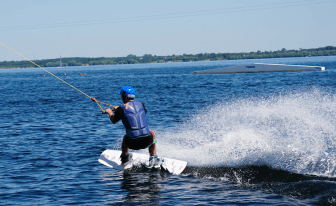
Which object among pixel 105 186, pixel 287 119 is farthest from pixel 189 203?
pixel 287 119

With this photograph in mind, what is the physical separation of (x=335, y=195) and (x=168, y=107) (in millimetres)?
21654

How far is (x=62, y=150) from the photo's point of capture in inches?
589

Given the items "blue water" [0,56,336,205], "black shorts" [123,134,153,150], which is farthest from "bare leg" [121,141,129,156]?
"blue water" [0,56,336,205]

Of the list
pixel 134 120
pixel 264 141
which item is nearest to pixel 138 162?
pixel 134 120

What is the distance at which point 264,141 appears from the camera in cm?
1235

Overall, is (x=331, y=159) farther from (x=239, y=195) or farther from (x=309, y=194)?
(x=239, y=195)

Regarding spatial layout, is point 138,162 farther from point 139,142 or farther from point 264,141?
point 264,141

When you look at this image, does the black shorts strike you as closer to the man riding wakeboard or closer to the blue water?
the man riding wakeboard

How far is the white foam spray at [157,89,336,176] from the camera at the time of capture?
1061 centimetres

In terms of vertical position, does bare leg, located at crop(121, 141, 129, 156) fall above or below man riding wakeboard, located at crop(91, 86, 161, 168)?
below

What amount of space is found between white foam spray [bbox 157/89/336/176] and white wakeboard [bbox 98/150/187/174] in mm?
684

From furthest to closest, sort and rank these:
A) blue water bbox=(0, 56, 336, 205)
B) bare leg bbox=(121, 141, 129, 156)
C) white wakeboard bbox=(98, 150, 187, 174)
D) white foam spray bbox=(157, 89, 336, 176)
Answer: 1. white wakeboard bbox=(98, 150, 187, 174)
2. bare leg bbox=(121, 141, 129, 156)
3. white foam spray bbox=(157, 89, 336, 176)
4. blue water bbox=(0, 56, 336, 205)

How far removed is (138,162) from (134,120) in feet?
6.92

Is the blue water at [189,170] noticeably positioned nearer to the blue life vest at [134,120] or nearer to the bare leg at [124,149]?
the bare leg at [124,149]
